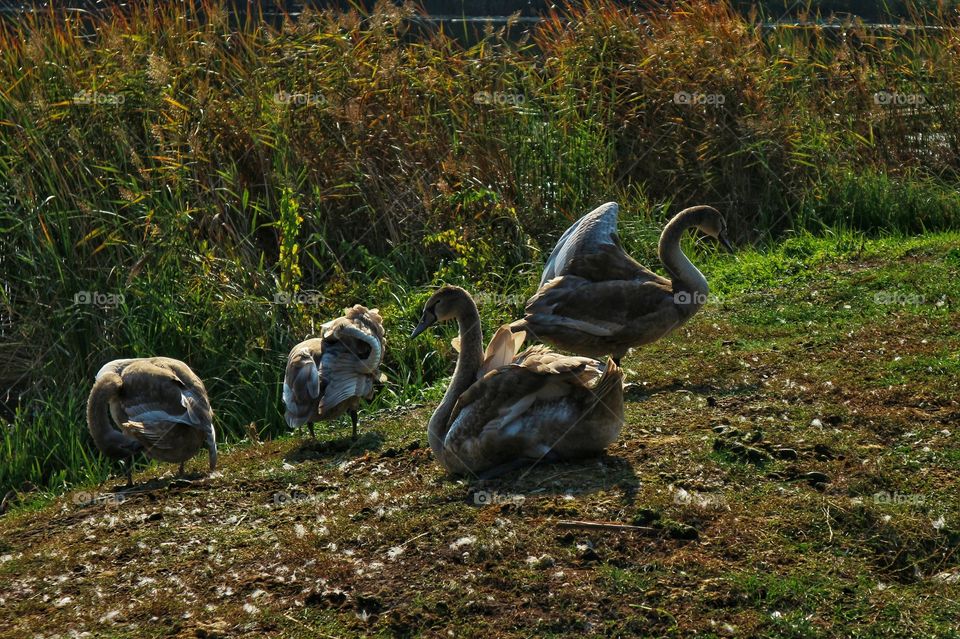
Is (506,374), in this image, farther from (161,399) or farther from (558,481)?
(161,399)

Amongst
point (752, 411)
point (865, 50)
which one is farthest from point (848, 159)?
point (752, 411)


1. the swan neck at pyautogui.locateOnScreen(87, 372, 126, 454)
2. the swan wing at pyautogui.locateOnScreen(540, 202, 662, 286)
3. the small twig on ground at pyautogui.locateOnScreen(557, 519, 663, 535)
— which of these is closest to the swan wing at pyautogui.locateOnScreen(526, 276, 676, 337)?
the swan wing at pyautogui.locateOnScreen(540, 202, 662, 286)

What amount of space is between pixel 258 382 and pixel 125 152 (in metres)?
3.11

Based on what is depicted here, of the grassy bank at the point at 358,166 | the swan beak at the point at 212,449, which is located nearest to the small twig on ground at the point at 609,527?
the swan beak at the point at 212,449

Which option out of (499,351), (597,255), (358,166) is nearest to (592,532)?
(499,351)

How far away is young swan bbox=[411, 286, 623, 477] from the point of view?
22.7 ft

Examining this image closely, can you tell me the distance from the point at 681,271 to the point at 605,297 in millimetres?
857

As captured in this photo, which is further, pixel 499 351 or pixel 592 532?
pixel 499 351

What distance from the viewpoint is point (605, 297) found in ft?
29.4

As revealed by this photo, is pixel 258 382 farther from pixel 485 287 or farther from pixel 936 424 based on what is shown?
pixel 936 424

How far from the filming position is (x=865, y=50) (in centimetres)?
1583

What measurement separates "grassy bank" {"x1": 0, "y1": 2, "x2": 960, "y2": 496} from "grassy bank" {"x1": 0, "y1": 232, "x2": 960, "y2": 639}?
2176 mm

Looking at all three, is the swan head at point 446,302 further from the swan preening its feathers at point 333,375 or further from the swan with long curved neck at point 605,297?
the swan preening its feathers at point 333,375

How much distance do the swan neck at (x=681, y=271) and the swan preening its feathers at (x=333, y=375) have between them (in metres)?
2.49
